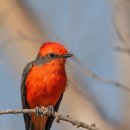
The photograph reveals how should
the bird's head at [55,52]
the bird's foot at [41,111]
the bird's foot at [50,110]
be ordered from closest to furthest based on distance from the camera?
the bird's foot at [50,110], the bird's foot at [41,111], the bird's head at [55,52]

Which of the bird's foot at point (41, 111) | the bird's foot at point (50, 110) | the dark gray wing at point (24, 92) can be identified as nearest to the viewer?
the bird's foot at point (50, 110)

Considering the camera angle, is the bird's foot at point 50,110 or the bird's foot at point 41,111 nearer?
the bird's foot at point 50,110

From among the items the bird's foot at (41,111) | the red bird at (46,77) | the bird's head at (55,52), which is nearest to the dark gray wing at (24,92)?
the red bird at (46,77)

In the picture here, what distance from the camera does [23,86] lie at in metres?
7.31

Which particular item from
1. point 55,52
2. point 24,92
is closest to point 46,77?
point 55,52

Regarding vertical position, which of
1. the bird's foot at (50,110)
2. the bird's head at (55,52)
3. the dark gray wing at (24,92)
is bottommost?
the bird's foot at (50,110)

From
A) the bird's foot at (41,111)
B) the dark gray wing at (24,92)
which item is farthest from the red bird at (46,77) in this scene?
the bird's foot at (41,111)

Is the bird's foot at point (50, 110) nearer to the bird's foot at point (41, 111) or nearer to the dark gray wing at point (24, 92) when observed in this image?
the bird's foot at point (41, 111)

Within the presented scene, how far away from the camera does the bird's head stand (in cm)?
704

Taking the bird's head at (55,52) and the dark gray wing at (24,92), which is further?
the dark gray wing at (24,92)

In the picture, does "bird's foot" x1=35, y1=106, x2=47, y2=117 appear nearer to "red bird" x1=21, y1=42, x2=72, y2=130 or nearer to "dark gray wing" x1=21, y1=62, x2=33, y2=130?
"red bird" x1=21, y1=42, x2=72, y2=130

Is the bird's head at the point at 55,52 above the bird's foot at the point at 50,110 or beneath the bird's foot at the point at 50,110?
above

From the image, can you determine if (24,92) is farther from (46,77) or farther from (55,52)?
(55,52)

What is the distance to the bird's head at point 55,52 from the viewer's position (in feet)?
23.1
